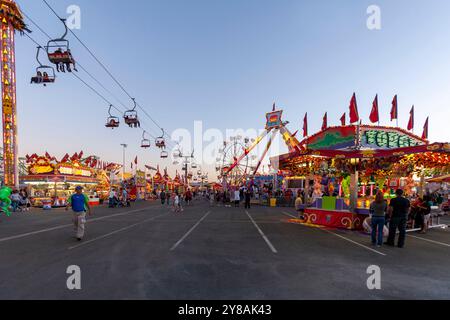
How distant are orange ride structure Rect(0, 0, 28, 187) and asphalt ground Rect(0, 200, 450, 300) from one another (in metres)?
17.9

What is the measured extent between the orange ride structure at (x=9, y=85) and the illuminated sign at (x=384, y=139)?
2988 centimetres

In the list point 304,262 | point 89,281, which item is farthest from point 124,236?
point 304,262

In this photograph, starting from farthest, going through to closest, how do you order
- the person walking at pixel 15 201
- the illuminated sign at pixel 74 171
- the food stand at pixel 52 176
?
the illuminated sign at pixel 74 171 → the food stand at pixel 52 176 → the person walking at pixel 15 201

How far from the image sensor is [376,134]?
2102cm

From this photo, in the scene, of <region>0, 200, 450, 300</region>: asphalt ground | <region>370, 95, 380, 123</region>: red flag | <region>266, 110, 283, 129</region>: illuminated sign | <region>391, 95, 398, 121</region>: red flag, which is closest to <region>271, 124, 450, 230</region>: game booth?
<region>0, 200, 450, 300</region>: asphalt ground

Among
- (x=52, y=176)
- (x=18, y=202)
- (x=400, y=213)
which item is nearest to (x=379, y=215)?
(x=400, y=213)

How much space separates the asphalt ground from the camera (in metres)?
4.83

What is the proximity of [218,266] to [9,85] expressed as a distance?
27.5 meters

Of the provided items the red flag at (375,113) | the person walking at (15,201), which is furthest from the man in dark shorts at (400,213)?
the person walking at (15,201)

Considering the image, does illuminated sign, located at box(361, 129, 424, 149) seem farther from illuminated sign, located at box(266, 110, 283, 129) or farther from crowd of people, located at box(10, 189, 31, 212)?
crowd of people, located at box(10, 189, 31, 212)

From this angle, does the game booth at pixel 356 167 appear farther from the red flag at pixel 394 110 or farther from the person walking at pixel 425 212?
the red flag at pixel 394 110

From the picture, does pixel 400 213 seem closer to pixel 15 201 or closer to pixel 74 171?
pixel 15 201

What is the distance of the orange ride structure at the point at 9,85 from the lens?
23.9 meters
